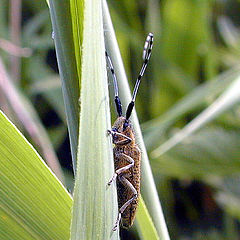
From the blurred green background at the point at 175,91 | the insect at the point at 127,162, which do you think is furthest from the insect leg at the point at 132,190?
the blurred green background at the point at 175,91

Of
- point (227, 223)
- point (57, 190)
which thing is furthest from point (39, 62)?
point (57, 190)

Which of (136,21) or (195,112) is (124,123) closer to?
(195,112)

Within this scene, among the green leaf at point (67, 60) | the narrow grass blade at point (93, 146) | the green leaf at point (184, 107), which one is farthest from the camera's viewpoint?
the green leaf at point (184, 107)

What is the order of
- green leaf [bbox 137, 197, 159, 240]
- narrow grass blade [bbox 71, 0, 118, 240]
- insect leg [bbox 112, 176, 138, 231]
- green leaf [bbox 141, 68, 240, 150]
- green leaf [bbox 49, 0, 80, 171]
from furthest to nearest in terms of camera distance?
green leaf [bbox 141, 68, 240, 150] < insect leg [bbox 112, 176, 138, 231] < green leaf [bbox 137, 197, 159, 240] < green leaf [bbox 49, 0, 80, 171] < narrow grass blade [bbox 71, 0, 118, 240]

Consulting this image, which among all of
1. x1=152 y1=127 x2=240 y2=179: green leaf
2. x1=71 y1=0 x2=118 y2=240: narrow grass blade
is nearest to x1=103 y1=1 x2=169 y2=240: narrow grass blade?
x1=71 y1=0 x2=118 y2=240: narrow grass blade

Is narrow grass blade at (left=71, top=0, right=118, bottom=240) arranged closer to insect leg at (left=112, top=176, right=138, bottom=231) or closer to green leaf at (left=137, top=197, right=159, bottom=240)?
green leaf at (left=137, top=197, right=159, bottom=240)

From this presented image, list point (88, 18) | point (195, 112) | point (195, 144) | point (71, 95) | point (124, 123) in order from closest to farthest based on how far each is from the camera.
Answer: point (88, 18) < point (71, 95) < point (124, 123) < point (195, 144) < point (195, 112)

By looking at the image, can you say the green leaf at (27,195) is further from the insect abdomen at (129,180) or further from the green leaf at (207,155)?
the green leaf at (207,155)
